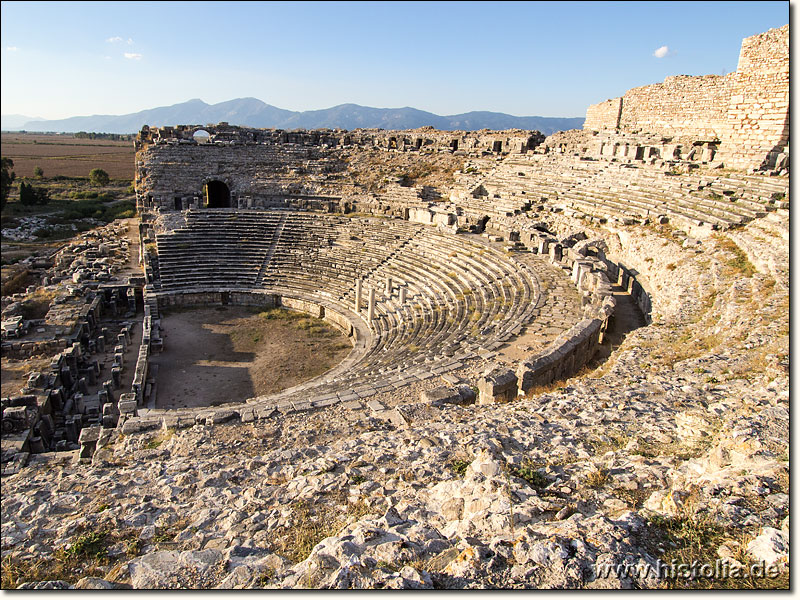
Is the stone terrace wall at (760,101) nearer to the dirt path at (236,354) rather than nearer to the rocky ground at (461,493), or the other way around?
the rocky ground at (461,493)

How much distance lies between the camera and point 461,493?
457 cm

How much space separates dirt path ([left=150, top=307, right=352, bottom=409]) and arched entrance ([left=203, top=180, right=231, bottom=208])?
33.9 ft

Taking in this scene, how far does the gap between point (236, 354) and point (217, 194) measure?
1528 cm

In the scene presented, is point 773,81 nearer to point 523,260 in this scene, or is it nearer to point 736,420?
point 523,260

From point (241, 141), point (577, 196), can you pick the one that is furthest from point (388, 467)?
point (241, 141)

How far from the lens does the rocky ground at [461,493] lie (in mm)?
3447

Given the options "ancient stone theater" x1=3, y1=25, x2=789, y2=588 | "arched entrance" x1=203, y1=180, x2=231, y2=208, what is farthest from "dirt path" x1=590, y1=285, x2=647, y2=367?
"arched entrance" x1=203, y1=180, x2=231, y2=208

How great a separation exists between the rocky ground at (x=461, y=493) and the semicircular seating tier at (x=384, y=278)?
282 centimetres

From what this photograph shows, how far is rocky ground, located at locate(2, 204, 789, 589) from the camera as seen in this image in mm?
3447

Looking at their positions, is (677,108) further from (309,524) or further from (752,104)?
(309,524)

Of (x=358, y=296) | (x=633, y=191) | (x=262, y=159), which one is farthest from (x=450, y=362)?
(x=262, y=159)

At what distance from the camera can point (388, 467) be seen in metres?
5.52

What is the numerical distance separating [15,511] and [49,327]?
1269 centimetres

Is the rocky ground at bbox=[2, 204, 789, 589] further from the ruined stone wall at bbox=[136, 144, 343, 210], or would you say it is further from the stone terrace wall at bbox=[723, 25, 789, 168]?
the ruined stone wall at bbox=[136, 144, 343, 210]
